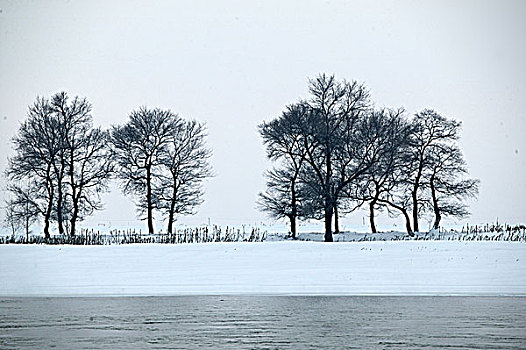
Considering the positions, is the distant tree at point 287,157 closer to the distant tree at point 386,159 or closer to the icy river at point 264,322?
the distant tree at point 386,159

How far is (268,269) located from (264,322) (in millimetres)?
11339

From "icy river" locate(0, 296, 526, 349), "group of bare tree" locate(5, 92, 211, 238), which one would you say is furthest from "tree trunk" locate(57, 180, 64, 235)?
"icy river" locate(0, 296, 526, 349)

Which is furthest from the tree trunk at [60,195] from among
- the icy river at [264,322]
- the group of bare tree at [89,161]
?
the icy river at [264,322]

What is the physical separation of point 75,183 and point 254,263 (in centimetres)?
3132

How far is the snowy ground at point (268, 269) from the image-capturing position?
20.3 m

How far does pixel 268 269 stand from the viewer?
24.9m

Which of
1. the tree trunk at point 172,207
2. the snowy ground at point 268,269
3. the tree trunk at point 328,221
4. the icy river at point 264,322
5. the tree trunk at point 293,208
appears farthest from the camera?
the tree trunk at point 172,207

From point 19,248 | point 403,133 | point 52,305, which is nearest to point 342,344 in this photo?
point 52,305

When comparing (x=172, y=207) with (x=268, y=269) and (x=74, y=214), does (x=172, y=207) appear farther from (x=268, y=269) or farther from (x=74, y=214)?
(x=268, y=269)

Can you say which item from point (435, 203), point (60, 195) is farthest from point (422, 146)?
point (60, 195)

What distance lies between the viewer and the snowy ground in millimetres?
20312

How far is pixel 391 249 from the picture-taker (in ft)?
98.7

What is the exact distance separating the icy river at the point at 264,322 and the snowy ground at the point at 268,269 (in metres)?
2.26

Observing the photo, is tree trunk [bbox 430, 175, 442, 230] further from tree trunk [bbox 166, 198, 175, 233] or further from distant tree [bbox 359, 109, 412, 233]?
tree trunk [bbox 166, 198, 175, 233]
